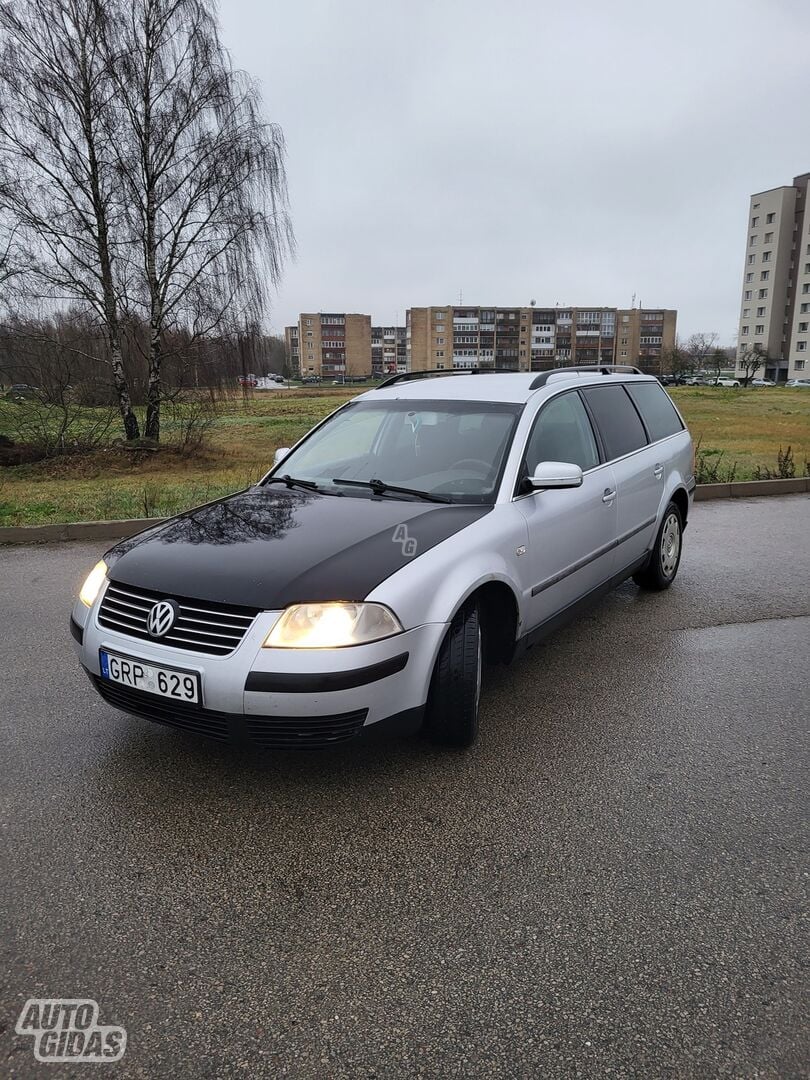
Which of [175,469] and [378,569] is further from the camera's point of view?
[175,469]

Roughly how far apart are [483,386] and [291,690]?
8.75 ft

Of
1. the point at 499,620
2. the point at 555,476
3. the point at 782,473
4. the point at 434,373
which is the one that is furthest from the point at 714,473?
the point at 499,620

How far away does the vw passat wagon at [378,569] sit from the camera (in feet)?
9.12

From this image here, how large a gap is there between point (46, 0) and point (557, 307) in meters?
127

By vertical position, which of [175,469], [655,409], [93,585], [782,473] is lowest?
[175,469]

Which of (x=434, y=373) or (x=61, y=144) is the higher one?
(x=61, y=144)

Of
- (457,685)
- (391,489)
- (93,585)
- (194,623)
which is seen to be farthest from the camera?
(391,489)

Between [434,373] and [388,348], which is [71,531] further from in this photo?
[388,348]

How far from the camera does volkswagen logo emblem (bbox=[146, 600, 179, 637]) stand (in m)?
2.90

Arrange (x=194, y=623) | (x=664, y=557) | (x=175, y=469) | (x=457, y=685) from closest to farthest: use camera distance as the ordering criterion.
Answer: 1. (x=194, y=623)
2. (x=457, y=685)
3. (x=664, y=557)
4. (x=175, y=469)

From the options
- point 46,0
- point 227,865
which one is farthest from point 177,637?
point 46,0

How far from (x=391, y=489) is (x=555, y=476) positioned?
34.1 inches

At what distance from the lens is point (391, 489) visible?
3.92m

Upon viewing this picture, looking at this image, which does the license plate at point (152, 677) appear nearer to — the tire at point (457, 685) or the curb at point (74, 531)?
the tire at point (457, 685)
